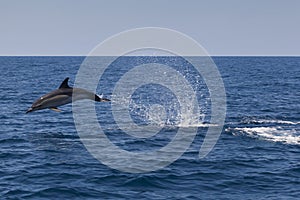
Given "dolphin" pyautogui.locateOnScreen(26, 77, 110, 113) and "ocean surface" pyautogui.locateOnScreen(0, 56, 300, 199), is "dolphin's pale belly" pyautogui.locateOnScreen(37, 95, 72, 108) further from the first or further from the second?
"ocean surface" pyautogui.locateOnScreen(0, 56, 300, 199)

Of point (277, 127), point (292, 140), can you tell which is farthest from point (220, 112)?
point (292, 140)

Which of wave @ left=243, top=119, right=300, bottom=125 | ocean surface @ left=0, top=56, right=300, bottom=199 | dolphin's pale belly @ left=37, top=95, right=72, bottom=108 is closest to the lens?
ocean surface @ left=0, top=56, right=300, bottom=199

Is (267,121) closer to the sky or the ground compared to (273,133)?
closer to the sky

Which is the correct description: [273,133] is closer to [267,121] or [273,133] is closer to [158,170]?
[267,121]

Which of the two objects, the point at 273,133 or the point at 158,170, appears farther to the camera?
the point at 273,133

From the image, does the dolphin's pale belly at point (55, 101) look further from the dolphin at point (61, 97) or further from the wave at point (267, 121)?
the wave at point (267, 121)

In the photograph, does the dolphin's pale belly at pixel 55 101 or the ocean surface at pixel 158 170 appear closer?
the ocean surface at pixel 158 170

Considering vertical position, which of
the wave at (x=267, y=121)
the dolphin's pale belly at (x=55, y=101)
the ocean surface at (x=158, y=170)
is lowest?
the ocean surface at (x=158, y=170)

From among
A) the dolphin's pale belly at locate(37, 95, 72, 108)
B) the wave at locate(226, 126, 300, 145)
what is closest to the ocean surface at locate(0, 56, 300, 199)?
the wave at locate(226, 126, 300, 145)

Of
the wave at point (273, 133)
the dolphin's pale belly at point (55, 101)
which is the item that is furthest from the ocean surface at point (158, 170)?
the dolphin's pale belly at point (55, 101)

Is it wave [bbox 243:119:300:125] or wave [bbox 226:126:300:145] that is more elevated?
wave [bbox 243:119:300:125]

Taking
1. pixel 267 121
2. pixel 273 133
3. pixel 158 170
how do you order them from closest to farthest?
1. pixel 158 170
2. pixel 273 133
3. pixel 267 121

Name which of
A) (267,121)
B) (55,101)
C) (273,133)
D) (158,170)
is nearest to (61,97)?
(55,101)

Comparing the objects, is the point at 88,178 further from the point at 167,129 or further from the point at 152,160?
the point at 167,129
